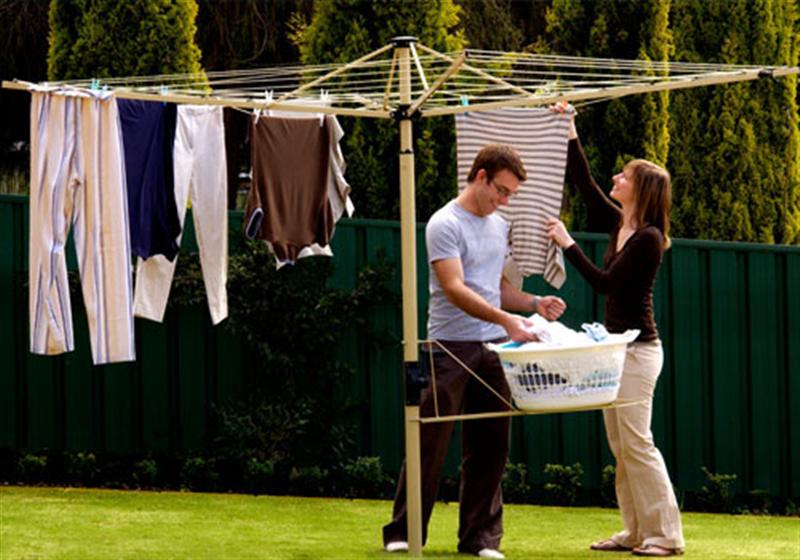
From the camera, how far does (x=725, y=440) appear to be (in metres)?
9.90

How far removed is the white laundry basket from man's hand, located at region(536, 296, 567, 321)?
604 mm

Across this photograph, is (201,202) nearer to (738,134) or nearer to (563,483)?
(563,483)

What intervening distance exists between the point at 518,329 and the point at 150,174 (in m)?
1.95

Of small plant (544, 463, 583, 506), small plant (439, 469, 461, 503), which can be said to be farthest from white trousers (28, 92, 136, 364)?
small plant (544, 463, 583, 506)

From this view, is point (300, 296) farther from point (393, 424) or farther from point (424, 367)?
point (424, 367)

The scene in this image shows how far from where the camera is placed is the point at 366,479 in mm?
9414

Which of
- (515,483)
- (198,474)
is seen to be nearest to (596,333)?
(515,483)

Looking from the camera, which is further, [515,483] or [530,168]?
[515,483]

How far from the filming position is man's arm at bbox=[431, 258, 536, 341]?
20.4ft

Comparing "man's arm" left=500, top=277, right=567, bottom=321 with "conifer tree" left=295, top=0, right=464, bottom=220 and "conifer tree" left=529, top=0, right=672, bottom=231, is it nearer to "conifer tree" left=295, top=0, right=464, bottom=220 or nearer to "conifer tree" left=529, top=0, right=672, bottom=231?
"conifer tree" left=295, top=0, right=464, bottom=220

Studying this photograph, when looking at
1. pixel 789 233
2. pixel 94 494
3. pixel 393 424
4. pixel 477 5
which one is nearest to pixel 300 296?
pixel 393 424

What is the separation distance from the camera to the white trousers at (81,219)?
257 inches

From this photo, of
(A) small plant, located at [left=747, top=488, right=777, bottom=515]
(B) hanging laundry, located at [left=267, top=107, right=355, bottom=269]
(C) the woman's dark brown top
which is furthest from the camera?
(A) small plant, located at [left=747, top=488, right=777, bottom=515]

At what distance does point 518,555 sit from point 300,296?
299cm
